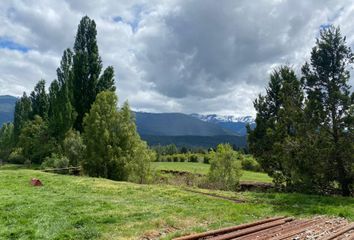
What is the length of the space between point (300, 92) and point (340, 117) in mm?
3918

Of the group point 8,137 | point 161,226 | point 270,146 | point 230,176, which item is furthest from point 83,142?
point 8,137

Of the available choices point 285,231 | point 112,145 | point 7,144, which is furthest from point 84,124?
point 7,144

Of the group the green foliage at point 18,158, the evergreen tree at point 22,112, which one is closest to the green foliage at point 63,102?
the green foliage at point 18,158

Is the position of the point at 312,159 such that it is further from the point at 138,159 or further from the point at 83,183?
the point at 138,159

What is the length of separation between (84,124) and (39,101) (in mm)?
31255

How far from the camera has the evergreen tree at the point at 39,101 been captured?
225 feet

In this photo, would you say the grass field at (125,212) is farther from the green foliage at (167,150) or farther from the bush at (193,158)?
the green foliage at (167,150)

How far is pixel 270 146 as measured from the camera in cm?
3400

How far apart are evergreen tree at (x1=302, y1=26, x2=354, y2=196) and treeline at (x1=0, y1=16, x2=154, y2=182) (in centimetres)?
A: 1907

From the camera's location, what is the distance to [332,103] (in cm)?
2308

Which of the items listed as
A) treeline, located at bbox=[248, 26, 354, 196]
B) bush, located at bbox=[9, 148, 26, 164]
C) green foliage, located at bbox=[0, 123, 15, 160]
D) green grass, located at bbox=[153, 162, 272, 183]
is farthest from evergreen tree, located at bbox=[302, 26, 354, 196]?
green foliage, located at bbox=[0, 123, 15, 160]

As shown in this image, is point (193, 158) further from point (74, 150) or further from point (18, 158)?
point (74, 150)

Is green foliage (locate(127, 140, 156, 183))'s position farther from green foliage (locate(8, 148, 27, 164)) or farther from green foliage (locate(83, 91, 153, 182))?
green foliage (locate(8, 148, 27, 164))

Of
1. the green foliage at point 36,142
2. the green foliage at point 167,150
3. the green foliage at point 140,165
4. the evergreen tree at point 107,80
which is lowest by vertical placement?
the green foliage at point 140,165
